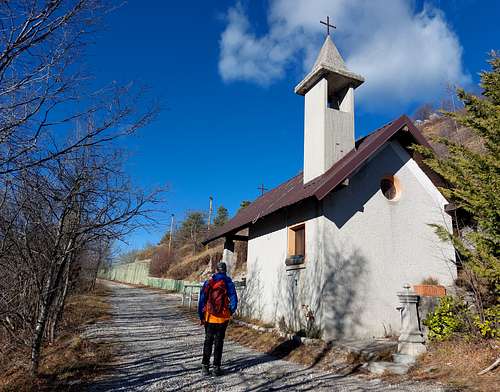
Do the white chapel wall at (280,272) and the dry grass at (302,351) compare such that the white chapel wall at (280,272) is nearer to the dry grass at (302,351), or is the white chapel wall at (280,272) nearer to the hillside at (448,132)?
the dry grass at (302,351)

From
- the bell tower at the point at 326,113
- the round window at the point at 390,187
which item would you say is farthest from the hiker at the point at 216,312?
the round window at the point at 390,187

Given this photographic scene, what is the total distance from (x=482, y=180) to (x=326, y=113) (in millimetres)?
4788

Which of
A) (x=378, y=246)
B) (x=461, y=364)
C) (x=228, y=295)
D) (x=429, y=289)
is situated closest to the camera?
(x=461, y=364)

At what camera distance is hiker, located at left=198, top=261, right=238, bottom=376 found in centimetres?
638

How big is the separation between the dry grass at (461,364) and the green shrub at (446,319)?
0.25 m

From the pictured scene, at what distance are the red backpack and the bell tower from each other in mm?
5223

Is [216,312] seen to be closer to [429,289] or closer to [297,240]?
[297,240]

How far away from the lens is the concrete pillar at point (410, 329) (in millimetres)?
6879

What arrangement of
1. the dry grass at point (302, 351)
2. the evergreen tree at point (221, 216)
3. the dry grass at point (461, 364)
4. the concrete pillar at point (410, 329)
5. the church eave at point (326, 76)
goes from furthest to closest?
the evergreen tree at point (221, 216)
the church eave at point (326, 76)
the dry grass at point (302, 351)
the concrete pillar at point (410, 329)
the dry grass at point (461, 364)

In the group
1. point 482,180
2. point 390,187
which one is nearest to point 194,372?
point 482,180

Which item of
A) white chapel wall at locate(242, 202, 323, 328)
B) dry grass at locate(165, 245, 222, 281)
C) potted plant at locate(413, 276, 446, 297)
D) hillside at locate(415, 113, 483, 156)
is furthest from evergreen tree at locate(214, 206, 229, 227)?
potted plant at locate(413, 276, 446, 297)

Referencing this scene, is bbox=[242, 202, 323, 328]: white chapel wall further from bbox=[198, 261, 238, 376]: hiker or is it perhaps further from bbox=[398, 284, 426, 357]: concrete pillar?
bbox=[198, 261, 238, 376]: hiker

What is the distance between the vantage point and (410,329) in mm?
6965

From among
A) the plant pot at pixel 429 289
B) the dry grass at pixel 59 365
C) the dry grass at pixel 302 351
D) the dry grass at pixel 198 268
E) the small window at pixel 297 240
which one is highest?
the dry grass at pixel 198 268
